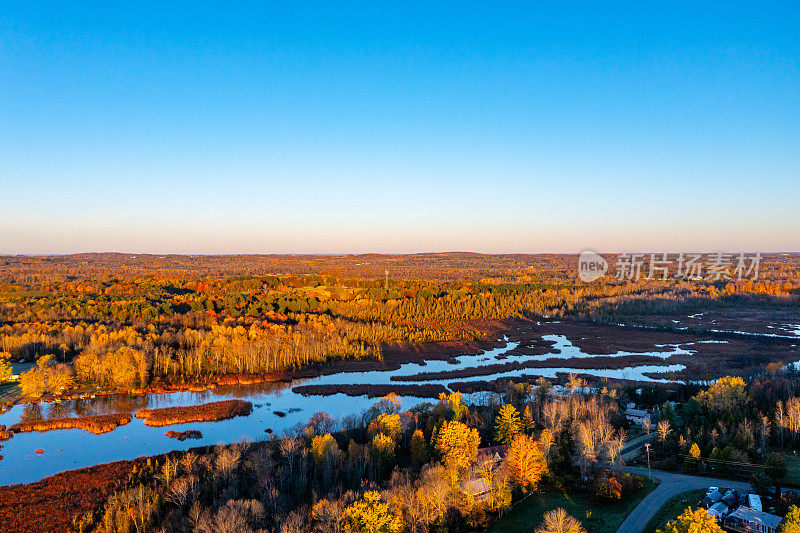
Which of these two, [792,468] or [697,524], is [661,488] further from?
[697,524]

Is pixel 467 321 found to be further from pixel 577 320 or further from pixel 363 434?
pixel 363 434

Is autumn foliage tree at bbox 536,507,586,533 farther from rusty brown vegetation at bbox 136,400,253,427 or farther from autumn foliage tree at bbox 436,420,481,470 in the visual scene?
rusty brown vegetation at bbox 136,400,253,427

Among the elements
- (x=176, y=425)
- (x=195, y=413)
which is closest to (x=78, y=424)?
(x=176, y=425)

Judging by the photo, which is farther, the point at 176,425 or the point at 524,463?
the point at 176,425

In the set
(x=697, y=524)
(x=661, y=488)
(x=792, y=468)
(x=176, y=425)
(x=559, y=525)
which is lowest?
(x=176, y=425)

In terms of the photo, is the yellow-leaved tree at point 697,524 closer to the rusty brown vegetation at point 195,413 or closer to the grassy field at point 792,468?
the grassy field at point 792,468

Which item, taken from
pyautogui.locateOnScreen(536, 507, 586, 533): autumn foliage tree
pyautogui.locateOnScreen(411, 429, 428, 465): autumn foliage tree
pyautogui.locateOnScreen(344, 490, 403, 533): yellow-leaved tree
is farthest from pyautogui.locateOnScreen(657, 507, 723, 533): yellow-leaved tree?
pyautogui.locateOnScreen(411, 429, 428, 465): autumn foliage tree

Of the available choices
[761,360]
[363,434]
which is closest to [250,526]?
[363,434]
